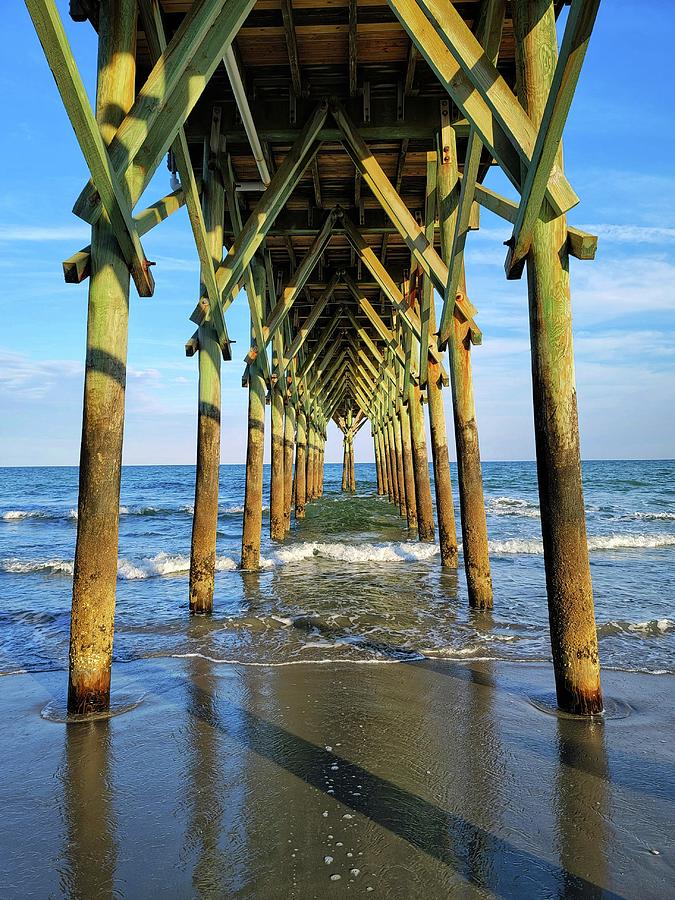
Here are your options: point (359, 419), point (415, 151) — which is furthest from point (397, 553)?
point (359, 419)

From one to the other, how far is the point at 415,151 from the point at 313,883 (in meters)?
7.12

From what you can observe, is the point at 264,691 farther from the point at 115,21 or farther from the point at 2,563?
the point at 2,563

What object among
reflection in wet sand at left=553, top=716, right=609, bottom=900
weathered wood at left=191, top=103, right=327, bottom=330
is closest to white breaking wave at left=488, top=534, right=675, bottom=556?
weathered wood at left=191, top=103, right=327, bottom=330

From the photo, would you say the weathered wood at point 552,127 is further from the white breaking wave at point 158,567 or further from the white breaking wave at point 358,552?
the white breaking wave at point 358,552

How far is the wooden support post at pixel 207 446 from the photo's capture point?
605 centimetres

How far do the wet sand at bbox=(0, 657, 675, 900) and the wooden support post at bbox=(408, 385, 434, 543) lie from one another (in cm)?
782

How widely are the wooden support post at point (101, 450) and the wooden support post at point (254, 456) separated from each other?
16.8ft

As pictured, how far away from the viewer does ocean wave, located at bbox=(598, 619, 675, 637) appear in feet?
18.4

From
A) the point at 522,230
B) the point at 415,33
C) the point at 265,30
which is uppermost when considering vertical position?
the point at 265,30

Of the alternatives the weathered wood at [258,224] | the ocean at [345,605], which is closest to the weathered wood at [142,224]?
the weathered wood at [258,224]

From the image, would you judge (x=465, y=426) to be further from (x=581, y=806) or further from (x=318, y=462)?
(x=318, y=462)

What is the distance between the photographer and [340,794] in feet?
8.20

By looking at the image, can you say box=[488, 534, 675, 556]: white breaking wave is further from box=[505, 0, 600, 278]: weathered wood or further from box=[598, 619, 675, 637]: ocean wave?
box=[505, 0, 600, 278]: weathered wood

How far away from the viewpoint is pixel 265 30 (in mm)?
5172
